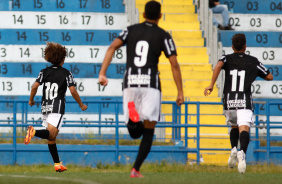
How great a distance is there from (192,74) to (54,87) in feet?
23.9

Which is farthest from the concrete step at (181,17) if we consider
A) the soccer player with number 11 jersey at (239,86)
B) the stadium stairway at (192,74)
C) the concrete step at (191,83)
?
the soccer player with number 11 jersey at (239,86)

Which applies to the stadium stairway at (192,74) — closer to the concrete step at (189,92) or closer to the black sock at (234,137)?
the concrete step at (189,92)

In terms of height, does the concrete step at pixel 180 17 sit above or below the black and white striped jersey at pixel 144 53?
above

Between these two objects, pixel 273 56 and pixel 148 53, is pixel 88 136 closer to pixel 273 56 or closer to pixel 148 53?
pixel 273 56

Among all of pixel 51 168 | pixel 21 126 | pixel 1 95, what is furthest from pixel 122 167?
pixel 1 95

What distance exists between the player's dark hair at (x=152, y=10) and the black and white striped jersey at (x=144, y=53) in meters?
0.12

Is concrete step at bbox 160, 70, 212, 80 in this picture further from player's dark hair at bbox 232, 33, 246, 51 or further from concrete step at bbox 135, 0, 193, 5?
player's dark hair at bbox 232, 33, 246, 51

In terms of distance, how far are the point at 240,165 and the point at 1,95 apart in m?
9.21

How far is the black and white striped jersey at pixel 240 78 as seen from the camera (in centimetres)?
965

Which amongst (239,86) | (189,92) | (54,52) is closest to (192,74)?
(189,92)

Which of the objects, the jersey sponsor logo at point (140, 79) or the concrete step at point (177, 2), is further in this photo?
the concrete step at point (177, 2)

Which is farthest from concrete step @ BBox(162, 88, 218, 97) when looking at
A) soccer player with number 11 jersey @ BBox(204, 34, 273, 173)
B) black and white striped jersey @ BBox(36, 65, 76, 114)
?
black and white striped jersey @ BBox(36, 65, 76, 114)

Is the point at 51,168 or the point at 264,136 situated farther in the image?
the point at 264,136

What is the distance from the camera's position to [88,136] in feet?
48.9
